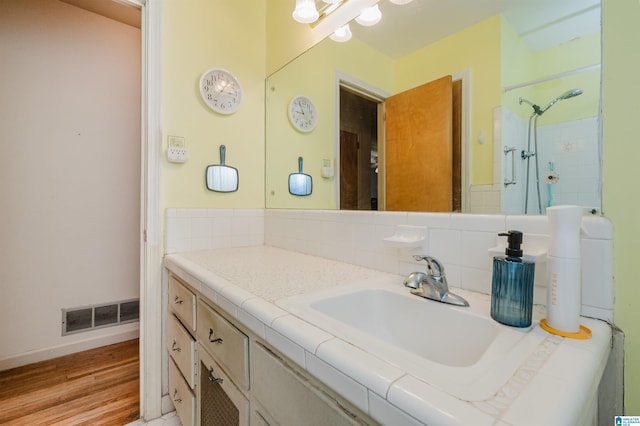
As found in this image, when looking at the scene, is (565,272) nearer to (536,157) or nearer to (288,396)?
(536,157)

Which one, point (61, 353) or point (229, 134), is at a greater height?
point (229, 134)

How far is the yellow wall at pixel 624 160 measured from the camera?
0.52m

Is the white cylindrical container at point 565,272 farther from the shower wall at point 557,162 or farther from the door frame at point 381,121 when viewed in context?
the door frame at point 381,121

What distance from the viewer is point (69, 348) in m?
1.81

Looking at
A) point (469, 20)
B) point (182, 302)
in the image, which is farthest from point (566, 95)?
point (182, 302)

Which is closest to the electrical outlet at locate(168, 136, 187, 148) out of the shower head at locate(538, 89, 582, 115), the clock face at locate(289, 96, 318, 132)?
the clock face at locate(289, 96, 318, 132)

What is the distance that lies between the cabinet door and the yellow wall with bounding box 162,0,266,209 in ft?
3.40

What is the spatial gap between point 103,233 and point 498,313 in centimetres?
236

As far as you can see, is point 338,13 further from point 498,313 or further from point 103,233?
point 103,233

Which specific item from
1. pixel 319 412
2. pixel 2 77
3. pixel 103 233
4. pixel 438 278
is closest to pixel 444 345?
pixel 438 278

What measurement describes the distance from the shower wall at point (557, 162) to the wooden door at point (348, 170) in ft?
1.89

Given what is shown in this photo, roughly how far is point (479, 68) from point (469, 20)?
0.17m

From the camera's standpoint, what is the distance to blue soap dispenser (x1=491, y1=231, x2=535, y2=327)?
0.51 meters

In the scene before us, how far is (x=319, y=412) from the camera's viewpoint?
1.46ft
